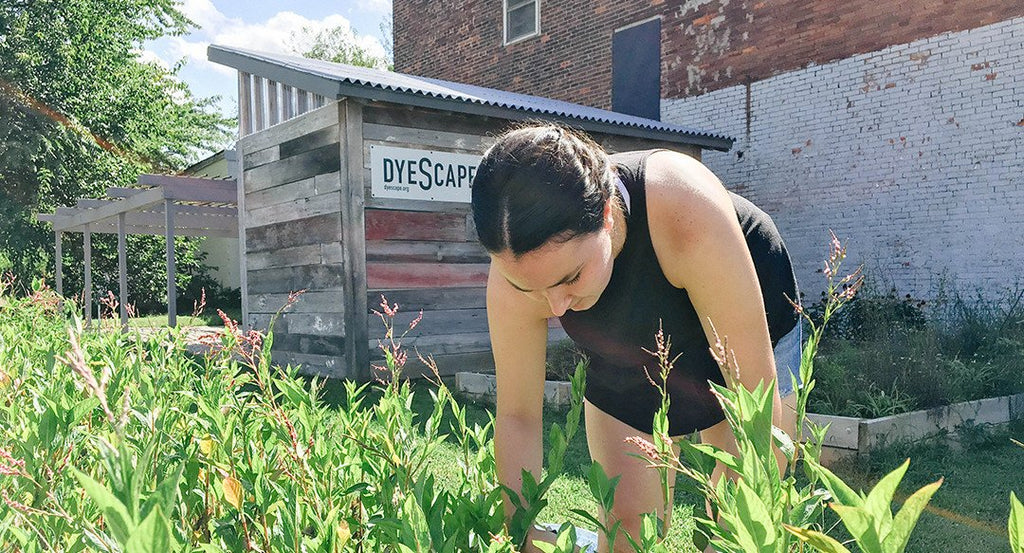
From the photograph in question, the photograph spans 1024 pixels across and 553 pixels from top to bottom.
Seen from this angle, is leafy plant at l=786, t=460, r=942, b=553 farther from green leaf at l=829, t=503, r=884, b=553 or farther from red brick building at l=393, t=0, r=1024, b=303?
red brick building at l=393, t=0, r=1024, b=303

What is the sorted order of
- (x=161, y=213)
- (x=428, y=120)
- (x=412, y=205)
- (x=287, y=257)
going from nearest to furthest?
(x=412, y=205) → (x=428, y=120) → (x=287, y=257) → (x=161, y=213)

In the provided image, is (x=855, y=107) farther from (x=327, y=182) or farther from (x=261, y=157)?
(x=261, y=157)

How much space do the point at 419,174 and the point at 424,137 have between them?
0.43 m

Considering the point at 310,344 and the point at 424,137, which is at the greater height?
the point at 424,137

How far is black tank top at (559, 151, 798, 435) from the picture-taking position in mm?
2182

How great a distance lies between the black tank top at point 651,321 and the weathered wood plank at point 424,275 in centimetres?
608

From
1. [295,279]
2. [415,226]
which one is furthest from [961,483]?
[295,279]

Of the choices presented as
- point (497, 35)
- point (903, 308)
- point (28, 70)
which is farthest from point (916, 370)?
point (28, 70)


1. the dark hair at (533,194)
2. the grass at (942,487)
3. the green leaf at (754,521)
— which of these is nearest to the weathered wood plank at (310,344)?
the grass at (942,487)

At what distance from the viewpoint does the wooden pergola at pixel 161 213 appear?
35.4 feet

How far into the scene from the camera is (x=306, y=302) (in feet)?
29.1

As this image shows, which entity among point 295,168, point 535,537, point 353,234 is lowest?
point 535,537

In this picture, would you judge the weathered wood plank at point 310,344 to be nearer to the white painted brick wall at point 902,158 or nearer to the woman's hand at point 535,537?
the woman's hand at point 535,537

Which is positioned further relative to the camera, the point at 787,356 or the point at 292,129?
the point at 292,129
